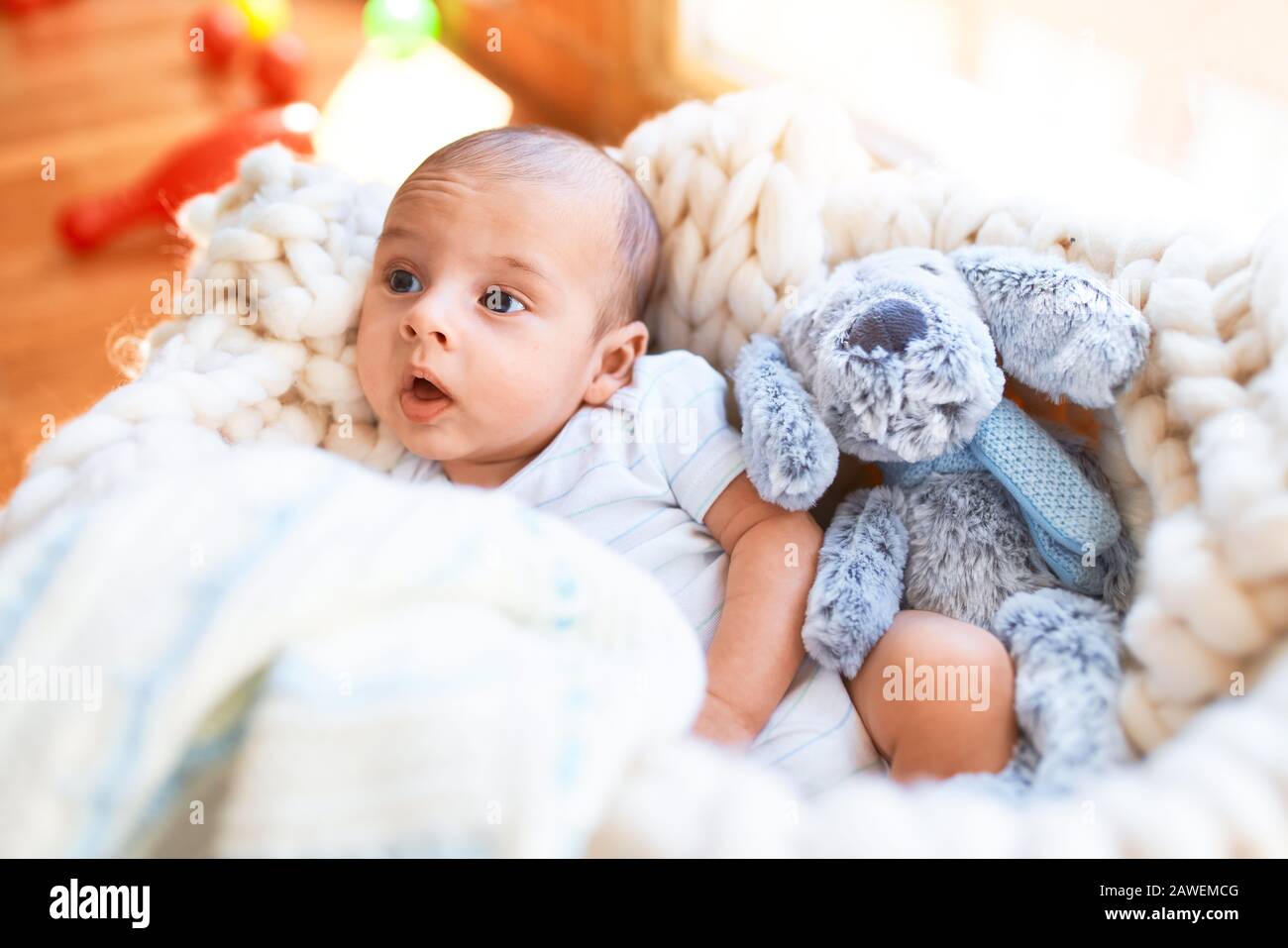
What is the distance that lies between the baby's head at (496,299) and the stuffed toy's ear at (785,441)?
16cm

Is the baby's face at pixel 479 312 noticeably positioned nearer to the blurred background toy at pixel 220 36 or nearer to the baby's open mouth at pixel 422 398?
the baby's open mouth at pixel 422 398

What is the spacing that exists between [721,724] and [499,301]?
0.36 m

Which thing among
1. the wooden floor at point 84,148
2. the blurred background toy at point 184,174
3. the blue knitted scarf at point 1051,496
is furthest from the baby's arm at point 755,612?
the blurred background toy at point 184,174

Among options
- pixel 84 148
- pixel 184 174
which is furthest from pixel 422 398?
pixel 84 148

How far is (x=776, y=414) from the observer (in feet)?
2.44

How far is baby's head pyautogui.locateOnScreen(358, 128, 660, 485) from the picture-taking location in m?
0.82

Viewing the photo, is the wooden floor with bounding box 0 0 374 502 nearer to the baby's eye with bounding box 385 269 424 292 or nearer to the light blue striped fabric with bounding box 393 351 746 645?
the baby's eye with bounding box 385 269 424 292

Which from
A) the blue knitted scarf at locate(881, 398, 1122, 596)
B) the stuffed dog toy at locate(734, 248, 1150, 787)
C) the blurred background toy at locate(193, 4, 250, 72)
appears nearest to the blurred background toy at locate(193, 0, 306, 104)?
the blurred background toy at locate(193, 4, 250, 72)

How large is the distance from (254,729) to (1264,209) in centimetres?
102

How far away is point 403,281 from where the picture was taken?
2.84ft

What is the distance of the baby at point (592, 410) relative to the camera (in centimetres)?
74

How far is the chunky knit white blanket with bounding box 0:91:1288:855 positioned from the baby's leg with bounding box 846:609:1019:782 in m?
0.08

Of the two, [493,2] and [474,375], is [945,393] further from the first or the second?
[493,2]

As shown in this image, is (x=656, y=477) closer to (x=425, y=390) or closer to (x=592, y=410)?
(x=592, y=410)
